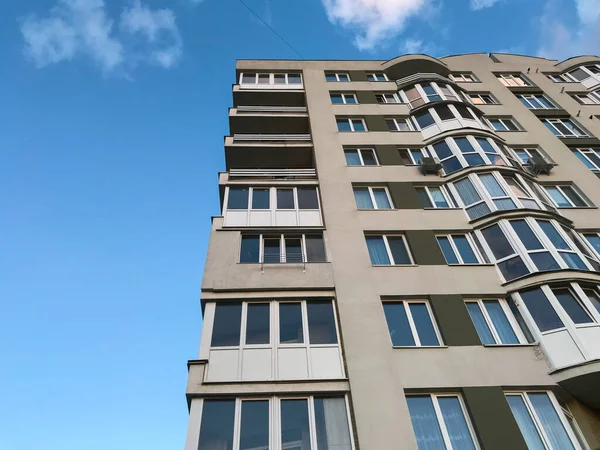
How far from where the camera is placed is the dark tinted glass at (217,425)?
1058 centimetres

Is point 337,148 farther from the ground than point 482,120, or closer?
closer

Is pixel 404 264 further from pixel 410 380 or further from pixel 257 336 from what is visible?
pixel 257 336

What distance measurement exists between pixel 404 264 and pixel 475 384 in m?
4.74

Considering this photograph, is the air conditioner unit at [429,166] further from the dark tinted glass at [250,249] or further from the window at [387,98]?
the dark tinted glass at [250,249]

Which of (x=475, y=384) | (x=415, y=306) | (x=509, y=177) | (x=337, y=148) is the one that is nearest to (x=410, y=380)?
(x=475, y=384)

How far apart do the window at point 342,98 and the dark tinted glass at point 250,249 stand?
12.1m

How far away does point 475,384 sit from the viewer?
1199 centimetres

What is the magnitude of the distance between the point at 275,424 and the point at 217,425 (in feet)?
4.75

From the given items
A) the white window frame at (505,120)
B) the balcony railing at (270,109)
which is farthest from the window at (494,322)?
the balcony railing at (270,109)

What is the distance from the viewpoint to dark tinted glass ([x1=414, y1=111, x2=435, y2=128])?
2259 centimetres

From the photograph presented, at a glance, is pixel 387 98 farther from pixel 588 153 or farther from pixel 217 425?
pixel 217 425

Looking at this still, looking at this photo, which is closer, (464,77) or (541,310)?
(541,310)

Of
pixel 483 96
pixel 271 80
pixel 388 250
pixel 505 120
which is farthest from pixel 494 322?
pixel 271 80

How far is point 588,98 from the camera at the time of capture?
98.0ft
